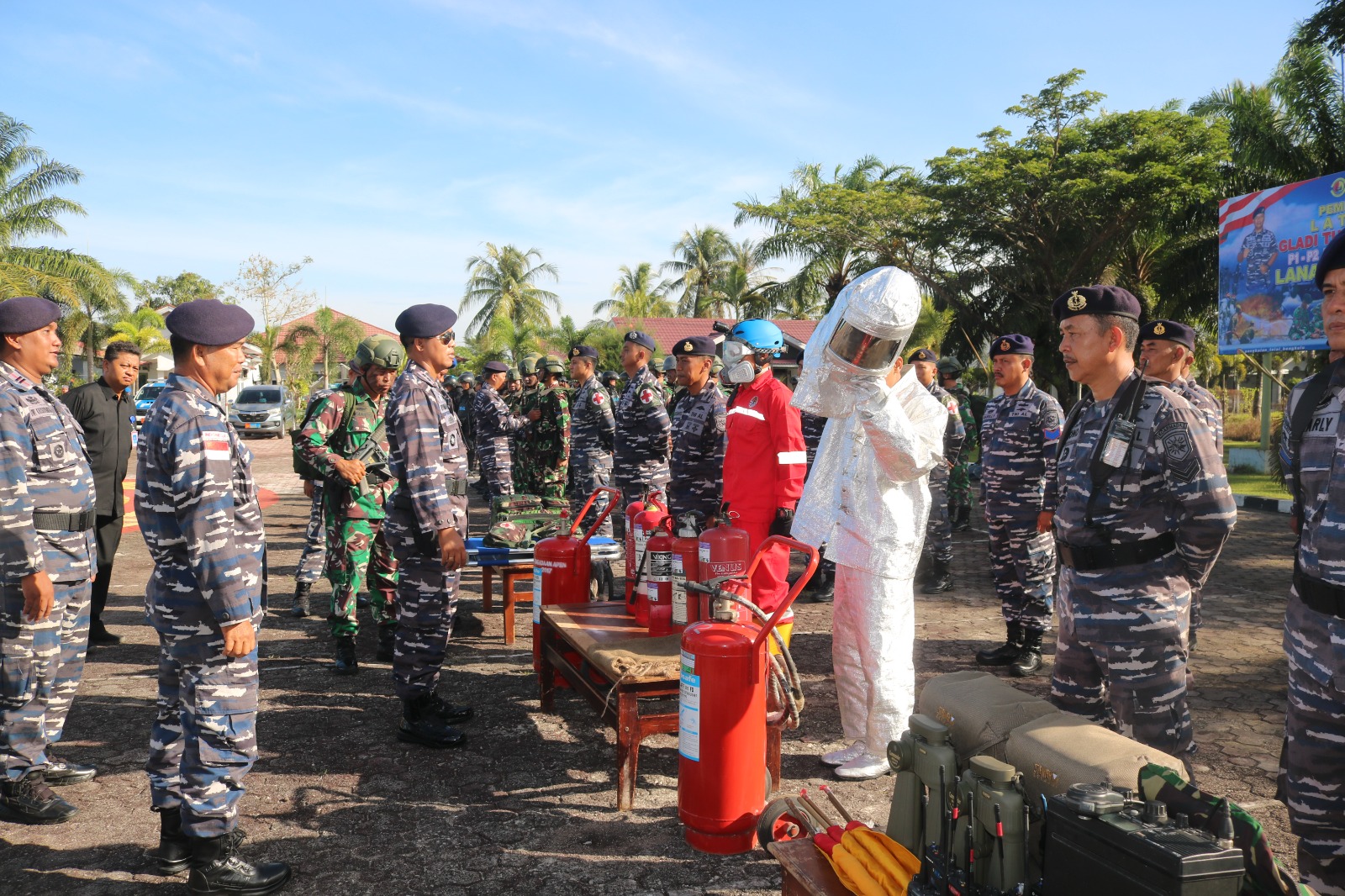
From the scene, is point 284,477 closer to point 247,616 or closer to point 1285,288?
point 247,616

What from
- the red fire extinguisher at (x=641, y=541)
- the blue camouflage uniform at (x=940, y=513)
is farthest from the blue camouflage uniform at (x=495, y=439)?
the red fire extinguisher at (x=641, y=541)

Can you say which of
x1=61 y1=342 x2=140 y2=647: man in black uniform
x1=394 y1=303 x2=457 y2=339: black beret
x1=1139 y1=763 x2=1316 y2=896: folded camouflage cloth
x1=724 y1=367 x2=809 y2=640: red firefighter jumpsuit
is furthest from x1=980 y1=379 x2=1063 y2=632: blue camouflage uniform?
x1=61 y1=342 x2=140 y2=647: man in black uniform

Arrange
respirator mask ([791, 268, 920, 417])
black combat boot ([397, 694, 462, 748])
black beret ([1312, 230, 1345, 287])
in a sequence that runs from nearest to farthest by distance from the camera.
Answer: black beret ([1312, 230, 1345, 287]) → respirator mask ([791, 268, 920, 417]) → black combat boot ([397, 694, 462, 748])

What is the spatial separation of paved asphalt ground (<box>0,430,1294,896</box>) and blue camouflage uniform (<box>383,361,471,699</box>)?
48 cm

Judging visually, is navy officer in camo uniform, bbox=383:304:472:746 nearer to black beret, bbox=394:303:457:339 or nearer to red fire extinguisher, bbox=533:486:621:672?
black beret, bbox=394:303:457:339

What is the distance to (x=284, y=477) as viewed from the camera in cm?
1878

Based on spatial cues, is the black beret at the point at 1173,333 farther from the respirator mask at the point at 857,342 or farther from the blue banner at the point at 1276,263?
the blue banner at the point at 1276,263

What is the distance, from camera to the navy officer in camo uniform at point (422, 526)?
438 cm

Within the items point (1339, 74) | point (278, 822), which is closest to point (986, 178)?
point (1339, 74)

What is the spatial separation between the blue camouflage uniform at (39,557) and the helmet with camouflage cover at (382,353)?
84.4 inches

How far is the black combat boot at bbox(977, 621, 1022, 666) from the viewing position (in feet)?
19.4

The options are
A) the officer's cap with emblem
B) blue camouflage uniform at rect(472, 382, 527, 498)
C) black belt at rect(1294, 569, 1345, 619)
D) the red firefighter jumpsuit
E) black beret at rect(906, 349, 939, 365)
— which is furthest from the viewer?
blue camouflage uniform at rect(472, 382, 527, 498)

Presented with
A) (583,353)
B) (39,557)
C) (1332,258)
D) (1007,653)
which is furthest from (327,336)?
(1332,258)

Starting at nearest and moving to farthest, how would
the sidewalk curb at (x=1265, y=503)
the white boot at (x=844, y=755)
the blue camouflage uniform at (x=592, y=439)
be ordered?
the white boot at (x=844, y=755), the blue camouflage uniform at (x=592, y=439), the sidewalk curb at (x=1265, y=503)
